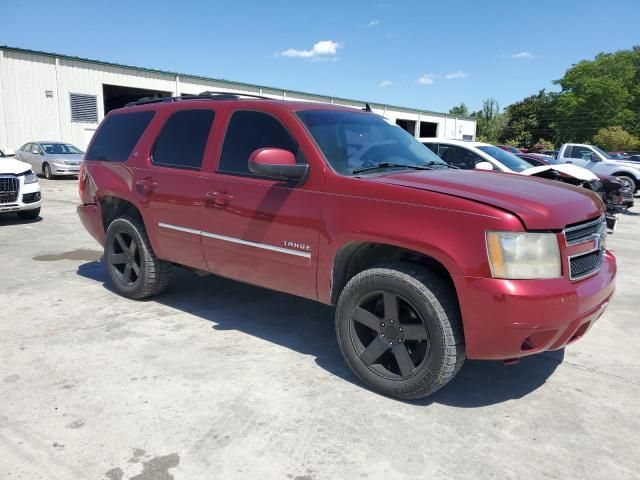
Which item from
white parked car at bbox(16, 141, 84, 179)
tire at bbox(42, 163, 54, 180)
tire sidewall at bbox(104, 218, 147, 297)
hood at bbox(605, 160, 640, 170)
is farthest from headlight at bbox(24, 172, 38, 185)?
hood at bbox(605, 160, 640, 170)

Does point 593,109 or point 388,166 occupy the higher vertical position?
point 593,109

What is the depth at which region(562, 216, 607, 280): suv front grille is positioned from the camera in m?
A: 2.90

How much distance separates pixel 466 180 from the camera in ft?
11.0

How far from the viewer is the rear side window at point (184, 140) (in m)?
4.27

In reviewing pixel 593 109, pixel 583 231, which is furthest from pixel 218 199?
pixel 593 109

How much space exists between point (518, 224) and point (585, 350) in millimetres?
2015

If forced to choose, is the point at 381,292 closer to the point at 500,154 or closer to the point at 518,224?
the point at 518,224

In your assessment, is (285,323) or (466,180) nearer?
(466,180)

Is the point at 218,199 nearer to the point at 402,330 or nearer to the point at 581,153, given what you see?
the point at 402,330

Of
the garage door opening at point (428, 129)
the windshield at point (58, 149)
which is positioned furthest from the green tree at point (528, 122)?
the windshield at point (58, 149)

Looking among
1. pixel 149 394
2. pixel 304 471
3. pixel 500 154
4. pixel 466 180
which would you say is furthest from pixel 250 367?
pixel 500 154

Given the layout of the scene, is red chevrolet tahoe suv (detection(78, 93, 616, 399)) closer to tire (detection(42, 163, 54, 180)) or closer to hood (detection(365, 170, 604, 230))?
hood (detection(365, 170, 604, 230))

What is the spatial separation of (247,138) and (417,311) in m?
1.95

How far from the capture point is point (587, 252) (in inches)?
120
